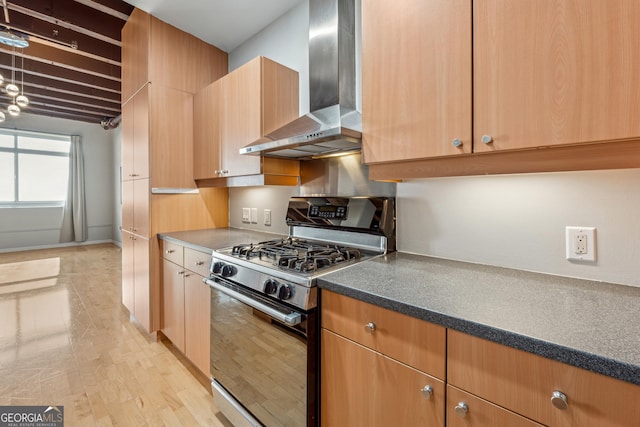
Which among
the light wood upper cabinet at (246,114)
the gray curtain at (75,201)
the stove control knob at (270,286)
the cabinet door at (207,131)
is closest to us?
the stove control knob at (270,286)

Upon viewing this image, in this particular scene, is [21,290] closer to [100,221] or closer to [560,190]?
[100,221]

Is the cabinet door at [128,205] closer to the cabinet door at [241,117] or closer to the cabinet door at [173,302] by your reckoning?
the cabinet door at [173,302]

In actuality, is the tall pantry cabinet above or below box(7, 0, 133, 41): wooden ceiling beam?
below

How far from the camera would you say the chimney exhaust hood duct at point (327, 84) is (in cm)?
158

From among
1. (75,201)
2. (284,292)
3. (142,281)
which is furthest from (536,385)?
(75,201)

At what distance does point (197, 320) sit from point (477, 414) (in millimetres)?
Result: 1663

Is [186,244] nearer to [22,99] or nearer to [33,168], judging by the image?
[22,99]

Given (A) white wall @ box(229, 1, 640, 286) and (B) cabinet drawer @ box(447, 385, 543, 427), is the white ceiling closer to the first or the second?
(A) white wall @ box(229, 1, 640, 286)

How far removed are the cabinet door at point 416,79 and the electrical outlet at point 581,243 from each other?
516mm

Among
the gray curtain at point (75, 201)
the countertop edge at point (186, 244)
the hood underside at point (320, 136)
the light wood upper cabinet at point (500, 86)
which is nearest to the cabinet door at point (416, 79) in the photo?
the light wood upper cabinet at point (500, 86)

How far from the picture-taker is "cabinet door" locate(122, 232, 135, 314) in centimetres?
274

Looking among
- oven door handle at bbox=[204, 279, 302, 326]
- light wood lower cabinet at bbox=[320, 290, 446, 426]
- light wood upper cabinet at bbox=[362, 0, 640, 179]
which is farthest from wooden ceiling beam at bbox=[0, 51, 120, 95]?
light wood lower cabinet at bbox=[320, 290, 446, 426]

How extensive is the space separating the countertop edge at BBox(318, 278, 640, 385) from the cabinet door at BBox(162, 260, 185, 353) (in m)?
1.66

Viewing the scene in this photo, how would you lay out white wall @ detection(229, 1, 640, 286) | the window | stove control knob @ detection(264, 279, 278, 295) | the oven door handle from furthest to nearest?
the window, stove control knob @ detection(264, 279, 278, 295), the oven door handle, white wall @ detection(229, 1, 640, 286)
